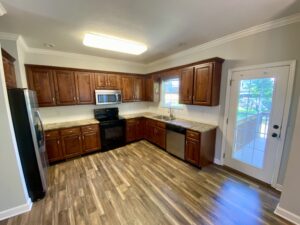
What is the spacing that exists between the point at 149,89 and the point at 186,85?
5.59 feet

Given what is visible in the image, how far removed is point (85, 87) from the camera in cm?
379

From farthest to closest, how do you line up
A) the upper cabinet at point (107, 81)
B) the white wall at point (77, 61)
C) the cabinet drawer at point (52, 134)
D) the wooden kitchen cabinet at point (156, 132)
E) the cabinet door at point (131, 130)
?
the cabinet door at point (131, 130) < the upper cabinet at point (107, 81) < the wooden kitchen cabinet at point (156, 132) < the white wall at point (77, 61) < the cabinet drawer at point (52, 134)

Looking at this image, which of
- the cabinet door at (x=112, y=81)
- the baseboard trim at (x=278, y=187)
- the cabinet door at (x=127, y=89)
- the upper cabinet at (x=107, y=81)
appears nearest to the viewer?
the baseboard trim at (x=278, y=187)

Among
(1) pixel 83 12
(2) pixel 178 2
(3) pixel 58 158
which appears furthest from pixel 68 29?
(3) pixel 58 158

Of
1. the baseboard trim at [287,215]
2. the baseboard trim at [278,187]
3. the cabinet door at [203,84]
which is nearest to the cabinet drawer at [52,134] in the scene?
the cabinet door at [203,84]

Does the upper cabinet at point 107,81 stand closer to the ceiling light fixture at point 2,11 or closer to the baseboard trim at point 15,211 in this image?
the ceiling light fixture at point 2,11

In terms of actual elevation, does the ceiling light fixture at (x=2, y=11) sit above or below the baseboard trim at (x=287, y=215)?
above

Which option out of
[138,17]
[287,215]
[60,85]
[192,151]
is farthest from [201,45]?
[60,85]

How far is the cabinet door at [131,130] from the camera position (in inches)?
169

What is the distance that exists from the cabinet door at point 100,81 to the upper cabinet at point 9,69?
5.63ft

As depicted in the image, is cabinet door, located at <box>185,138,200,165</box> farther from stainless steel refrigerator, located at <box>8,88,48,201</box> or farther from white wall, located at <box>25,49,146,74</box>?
white wall, located at <box>25,49,146,74</box>

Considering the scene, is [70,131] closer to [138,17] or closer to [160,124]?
[160,124]

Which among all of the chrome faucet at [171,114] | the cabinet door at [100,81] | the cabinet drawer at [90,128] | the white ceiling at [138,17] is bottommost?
the cabinet drawer at [90,128]

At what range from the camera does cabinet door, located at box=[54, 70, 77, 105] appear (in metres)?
3.42
